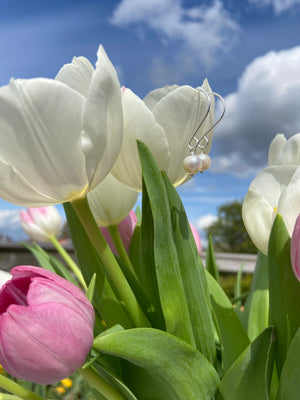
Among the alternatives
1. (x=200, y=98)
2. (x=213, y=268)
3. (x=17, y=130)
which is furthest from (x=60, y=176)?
(x=213, y=268)

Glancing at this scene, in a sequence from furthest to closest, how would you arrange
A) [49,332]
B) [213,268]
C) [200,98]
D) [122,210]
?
[213,268] → [122,210] → [200,98] → [49,332]

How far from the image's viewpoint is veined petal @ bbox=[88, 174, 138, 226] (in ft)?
1.68

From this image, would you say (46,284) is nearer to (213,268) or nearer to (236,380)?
(236,380)

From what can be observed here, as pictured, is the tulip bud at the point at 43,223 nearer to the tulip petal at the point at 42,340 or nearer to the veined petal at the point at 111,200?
the veined petal at the point at 111,200

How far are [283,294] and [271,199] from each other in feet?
0.33

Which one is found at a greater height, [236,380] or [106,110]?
[106,110]

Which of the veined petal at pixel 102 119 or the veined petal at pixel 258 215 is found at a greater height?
the veined petal at pixel 102 119

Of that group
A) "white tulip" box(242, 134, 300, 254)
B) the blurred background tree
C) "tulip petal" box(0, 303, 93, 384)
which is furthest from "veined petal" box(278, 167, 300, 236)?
the blurred background tree

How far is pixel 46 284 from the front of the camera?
1.10 ft

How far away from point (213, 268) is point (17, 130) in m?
0.40

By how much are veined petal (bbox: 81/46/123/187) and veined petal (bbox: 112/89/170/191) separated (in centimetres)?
3

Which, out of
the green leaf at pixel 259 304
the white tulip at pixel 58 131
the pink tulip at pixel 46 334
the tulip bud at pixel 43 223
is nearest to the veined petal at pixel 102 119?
the white tulip at pixel 58 131

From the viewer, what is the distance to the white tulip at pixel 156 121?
0.40 meters

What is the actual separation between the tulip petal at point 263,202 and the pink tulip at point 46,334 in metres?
0.19
